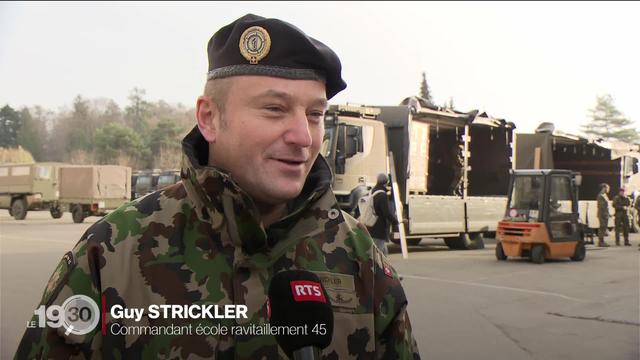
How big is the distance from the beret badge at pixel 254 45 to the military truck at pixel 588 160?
19.6 meters

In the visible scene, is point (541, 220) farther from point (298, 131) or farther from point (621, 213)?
point (298, 131)

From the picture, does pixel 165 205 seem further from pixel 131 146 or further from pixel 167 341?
pixel 131 146

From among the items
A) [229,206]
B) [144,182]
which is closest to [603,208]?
[229,206]

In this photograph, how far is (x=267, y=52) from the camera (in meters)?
1.64

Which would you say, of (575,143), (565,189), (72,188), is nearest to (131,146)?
(72,188)

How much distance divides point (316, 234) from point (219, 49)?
1.84ft

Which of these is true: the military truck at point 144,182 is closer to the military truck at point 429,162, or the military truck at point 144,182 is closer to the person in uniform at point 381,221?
the military truck at point 429,162

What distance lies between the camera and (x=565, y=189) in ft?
45.5

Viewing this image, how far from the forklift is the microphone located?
12.5 m

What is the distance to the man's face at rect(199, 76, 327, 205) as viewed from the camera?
1635 mm

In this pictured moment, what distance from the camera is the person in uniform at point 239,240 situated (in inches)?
60.7

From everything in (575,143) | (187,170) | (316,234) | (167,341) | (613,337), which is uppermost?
(575,143)

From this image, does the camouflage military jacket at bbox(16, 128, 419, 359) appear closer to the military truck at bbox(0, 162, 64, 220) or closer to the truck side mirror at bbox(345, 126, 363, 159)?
the truck side mirror at bbox(345, 126, 363, 159)

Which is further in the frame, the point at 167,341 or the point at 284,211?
the point at 284,211
